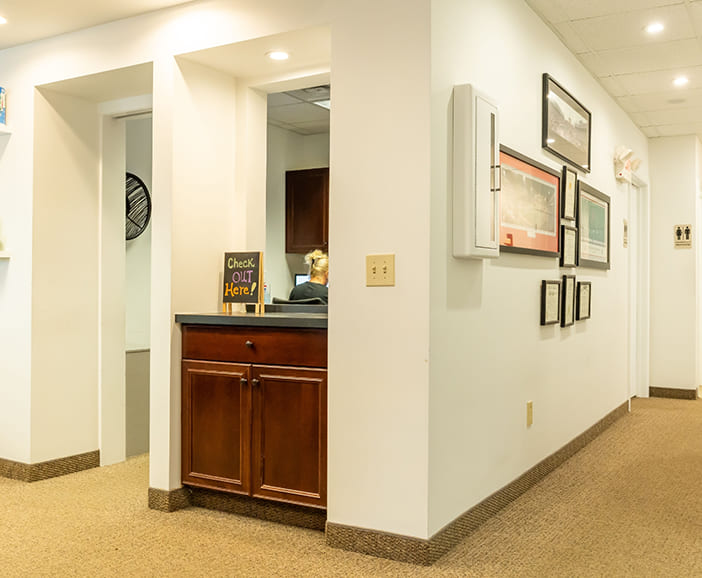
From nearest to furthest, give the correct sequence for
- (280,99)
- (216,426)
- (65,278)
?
1. (216,426)
2. (65,278)
3. (280,99)

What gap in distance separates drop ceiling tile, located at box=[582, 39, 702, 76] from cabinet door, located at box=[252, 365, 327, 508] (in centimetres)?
289

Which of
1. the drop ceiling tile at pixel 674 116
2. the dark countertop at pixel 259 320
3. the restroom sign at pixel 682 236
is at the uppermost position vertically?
the drop ceiling tile at pixel 674 116

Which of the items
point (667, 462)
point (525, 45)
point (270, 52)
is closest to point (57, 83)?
point (270, 52)

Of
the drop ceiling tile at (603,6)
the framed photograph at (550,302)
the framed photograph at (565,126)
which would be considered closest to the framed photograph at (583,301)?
the framed photograph at (550,302)

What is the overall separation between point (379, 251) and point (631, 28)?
2.30 meters

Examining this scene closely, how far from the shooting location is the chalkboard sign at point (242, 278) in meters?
3.45

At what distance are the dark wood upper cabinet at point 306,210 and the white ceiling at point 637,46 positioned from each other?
2.75 metres

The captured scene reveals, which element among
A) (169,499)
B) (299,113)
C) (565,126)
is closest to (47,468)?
(169,499)

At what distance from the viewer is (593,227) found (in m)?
4.85

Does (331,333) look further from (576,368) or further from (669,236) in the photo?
(669,236)

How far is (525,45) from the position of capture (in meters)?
3.61

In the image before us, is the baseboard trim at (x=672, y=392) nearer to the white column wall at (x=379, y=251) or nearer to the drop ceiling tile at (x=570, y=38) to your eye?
the drop ceiling tile at (x=570, y=38)

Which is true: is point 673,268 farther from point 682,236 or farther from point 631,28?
point 631,28

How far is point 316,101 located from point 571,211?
2470 mm
